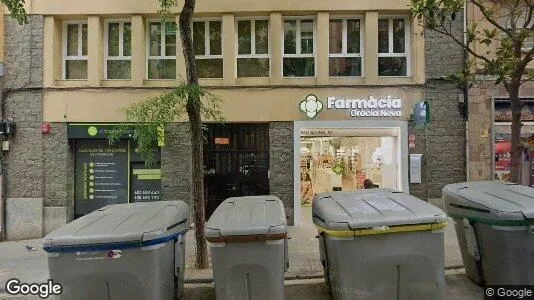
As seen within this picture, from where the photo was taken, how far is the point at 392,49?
10.4 metres

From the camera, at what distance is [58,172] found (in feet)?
33.2

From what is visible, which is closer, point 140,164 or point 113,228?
point 113,228

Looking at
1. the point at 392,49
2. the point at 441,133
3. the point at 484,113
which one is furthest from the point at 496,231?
the point at 392,49

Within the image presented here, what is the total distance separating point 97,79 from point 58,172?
2648 mm

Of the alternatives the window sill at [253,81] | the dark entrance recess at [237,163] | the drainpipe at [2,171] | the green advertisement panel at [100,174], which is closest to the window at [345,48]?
the window sill at [253,81]

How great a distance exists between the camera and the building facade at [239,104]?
32.9ft

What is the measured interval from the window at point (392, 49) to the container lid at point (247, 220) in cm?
665

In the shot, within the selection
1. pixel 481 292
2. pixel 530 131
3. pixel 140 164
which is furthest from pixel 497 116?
pixel 140 164

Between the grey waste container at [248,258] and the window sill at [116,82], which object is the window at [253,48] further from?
the grey waste container at [248,258]

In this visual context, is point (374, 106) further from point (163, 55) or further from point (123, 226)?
point (123, 226)

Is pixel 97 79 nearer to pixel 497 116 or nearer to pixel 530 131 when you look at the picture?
pixel 497 116

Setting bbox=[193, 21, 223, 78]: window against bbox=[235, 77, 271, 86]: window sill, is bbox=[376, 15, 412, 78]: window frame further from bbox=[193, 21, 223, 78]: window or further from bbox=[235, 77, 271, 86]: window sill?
bbox=[193, 21, 223, 78]: window

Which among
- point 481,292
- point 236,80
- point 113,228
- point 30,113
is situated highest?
point 236,80

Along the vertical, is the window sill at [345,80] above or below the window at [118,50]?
below
